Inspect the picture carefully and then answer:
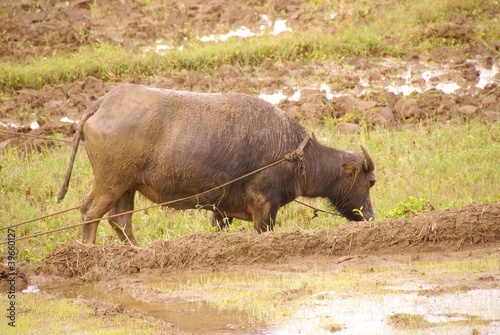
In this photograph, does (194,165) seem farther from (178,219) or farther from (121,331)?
(121,331)

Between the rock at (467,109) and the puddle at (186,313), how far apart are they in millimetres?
6731

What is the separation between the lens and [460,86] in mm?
12727

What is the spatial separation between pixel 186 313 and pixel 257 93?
7.27m

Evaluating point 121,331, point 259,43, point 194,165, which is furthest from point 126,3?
point 121,331

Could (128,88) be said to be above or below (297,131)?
above

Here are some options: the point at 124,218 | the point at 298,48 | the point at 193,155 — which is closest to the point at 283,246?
the point at 193,155

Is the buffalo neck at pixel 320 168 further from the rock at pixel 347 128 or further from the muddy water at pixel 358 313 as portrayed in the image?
the rock at pixel 347 128

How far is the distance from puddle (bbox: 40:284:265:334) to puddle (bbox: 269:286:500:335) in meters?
0.32

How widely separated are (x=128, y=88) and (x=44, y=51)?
7.52 metres

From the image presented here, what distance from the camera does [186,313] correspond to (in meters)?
5.57

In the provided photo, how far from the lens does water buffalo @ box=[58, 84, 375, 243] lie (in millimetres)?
6832

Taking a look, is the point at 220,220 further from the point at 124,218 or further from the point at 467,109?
the point at 467,109

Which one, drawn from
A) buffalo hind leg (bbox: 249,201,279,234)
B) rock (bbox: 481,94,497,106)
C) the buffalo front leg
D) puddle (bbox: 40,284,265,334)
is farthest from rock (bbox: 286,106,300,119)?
puddle (bbox: 40,284,265,334)

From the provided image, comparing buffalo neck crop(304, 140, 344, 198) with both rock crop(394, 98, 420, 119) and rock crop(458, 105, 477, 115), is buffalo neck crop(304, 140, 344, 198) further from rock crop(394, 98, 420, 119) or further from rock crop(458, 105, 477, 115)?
rock crop(458, 105, 477, 115)
